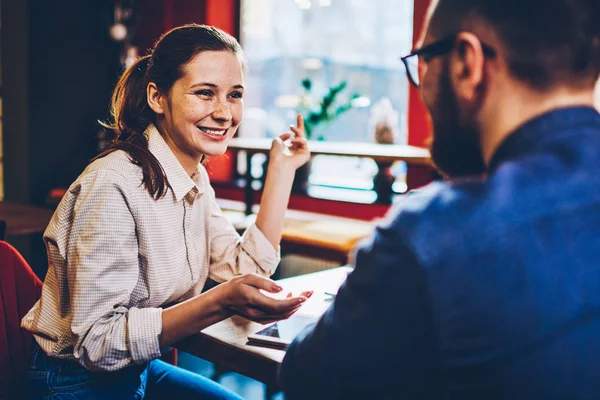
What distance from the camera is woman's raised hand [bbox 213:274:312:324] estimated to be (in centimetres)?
104

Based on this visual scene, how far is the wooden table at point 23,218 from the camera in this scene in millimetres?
2410

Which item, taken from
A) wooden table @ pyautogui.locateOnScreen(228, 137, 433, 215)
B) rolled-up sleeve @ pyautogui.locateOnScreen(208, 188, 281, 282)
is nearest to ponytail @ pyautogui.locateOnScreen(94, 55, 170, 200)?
rolled-up sleeve @ pyautogui.locateOnScreen(208, 188, 281, 282)

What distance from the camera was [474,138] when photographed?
70 cm

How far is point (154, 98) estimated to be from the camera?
1.41 meters

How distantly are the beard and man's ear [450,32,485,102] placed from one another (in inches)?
0.5

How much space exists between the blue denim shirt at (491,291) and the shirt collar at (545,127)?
0.02m

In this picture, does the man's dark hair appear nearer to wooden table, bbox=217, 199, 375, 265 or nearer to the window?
wooden table, bbox=217, 199, 375, 265

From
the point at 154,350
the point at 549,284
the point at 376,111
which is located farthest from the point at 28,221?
the point at 549,284

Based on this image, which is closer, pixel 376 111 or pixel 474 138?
pixel 474 138

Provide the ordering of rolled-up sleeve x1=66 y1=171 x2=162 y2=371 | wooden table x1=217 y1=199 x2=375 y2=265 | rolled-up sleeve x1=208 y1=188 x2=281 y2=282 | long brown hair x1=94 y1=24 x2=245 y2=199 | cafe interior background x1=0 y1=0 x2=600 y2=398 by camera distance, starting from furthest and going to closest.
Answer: cafe interior background x1=0 y1=0 x2=600 y2=398
wooden table x1=217 y1=199 x2=375 y2=265
rolled-up sleeve x1=208 y1=188 x2=281 y2=282
long brown hair x1=94 y1=24 x2=245 y2=199
rolled-up sleeve x1=66 y1=171 x2=162 y2=371

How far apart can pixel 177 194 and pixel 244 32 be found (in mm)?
4070

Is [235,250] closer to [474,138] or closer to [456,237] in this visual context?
[474,138]

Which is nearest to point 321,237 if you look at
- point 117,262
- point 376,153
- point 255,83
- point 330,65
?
point 376,153

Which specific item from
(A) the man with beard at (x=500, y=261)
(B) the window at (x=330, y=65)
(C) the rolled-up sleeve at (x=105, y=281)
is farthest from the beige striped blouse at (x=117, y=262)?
(B) the window at (x=330, y=65)
